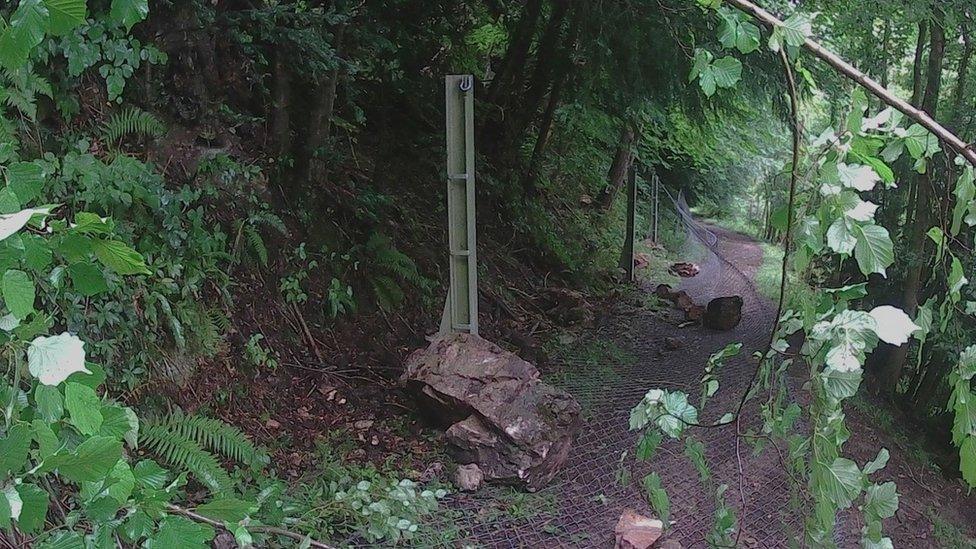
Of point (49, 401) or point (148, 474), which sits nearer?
point (49, 401)

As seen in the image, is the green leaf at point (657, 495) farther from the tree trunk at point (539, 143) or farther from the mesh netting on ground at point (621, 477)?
the tree trunk at point (539, 143)

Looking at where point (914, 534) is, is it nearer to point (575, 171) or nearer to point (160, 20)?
point (160, 20)

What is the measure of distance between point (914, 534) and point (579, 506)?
2.59 meters

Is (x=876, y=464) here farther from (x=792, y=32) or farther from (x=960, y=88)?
(x=960, y=88)


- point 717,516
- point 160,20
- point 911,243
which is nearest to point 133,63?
point 160,20

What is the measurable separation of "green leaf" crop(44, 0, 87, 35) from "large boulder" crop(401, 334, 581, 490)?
2.74m

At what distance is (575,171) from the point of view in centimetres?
962

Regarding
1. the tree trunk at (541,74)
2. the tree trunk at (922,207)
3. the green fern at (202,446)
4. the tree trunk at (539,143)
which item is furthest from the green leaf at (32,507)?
the tree trunk at (539,143)

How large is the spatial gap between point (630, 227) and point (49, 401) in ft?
22.8

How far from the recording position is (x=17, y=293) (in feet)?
2.45

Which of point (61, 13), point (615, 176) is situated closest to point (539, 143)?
point (615, 176)

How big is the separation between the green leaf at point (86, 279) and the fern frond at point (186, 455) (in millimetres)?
1923

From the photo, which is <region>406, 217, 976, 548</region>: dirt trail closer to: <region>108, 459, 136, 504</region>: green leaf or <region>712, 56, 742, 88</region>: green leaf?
<region>712, 56, 742, 88</region>: green leaf

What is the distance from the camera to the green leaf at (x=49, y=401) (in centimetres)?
80
